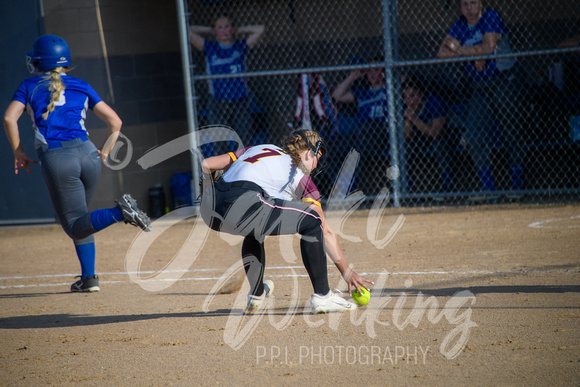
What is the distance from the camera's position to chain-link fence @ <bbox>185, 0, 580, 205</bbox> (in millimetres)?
8031

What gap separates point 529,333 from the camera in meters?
3.65

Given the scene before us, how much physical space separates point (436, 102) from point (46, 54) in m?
5.18

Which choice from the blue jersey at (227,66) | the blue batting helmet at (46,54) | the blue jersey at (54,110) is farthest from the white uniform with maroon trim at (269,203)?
the blue jersey at (227,66)

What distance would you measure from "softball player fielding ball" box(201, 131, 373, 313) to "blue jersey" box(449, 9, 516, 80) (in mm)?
4521

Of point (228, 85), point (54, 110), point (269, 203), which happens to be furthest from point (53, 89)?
point (228, 85)

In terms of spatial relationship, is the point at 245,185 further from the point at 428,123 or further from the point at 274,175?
the point at 428,123

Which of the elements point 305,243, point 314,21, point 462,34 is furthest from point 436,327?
point 314,21

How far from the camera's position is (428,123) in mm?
8594

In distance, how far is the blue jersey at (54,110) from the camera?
16.6ft

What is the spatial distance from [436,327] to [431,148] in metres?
5.21

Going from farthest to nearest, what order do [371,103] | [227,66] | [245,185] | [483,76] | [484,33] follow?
[227,66] < [371,103] < [483,76] < [484,33] < [245,185]

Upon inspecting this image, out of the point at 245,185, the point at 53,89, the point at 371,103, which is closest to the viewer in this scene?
the point at 245,185

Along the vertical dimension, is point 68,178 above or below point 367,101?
above

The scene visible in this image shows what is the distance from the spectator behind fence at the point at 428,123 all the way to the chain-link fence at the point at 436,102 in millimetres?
14
